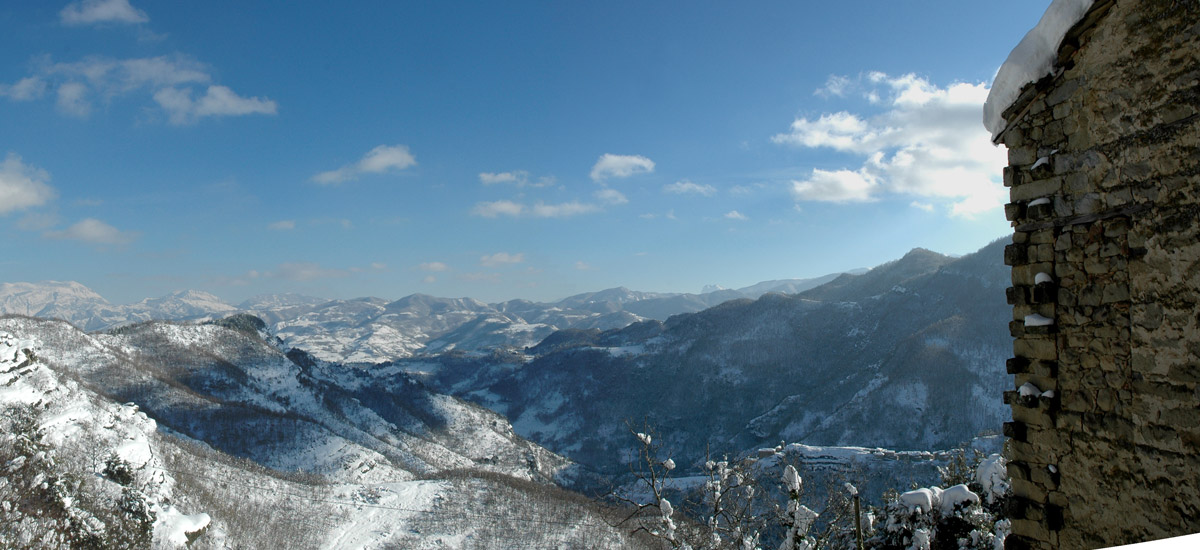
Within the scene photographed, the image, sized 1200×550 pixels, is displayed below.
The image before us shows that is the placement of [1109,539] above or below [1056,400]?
below

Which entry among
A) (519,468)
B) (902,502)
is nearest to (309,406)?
(519,468)

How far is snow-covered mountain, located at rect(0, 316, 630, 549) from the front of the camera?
51438 mm

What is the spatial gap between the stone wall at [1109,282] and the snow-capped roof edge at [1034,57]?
10 cm

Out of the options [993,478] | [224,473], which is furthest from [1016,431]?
[224,473]

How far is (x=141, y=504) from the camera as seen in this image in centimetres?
5572

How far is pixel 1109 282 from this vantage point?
557cm

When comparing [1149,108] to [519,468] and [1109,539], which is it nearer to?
[1109,539]

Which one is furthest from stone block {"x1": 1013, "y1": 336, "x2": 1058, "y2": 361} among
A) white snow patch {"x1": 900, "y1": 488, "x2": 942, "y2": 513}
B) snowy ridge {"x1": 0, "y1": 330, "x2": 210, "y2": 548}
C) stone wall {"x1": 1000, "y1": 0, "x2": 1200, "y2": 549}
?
snowy ridge {"x1": 0, "y1": 330, "x2": 210, "y2": 548}

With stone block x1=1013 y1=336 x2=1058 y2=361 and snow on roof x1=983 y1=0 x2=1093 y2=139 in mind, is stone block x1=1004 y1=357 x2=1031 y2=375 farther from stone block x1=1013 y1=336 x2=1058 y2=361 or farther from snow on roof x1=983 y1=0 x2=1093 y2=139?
snow on roof x1=983 y1=0 x2=1093 y2=139

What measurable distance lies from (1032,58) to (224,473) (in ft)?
424

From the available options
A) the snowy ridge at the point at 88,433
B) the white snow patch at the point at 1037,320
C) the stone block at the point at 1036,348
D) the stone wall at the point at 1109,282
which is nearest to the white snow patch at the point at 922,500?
the stone wall at the point at 1109,282

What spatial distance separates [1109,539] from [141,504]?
245 feet

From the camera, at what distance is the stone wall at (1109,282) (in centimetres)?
503

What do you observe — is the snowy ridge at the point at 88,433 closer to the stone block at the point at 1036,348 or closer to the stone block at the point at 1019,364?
the stone block at the point at 1019,364
